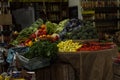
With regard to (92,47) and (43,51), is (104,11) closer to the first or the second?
(92,47)

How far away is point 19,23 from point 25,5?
1.09 metres

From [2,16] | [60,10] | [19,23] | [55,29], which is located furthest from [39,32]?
[60,10]

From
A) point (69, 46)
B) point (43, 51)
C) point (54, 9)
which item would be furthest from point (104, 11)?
point (43, 51)

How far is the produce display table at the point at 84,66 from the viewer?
4.46 meters

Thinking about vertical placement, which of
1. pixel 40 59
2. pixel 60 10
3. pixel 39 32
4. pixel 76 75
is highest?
pixel 60 10

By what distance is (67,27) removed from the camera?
593cm

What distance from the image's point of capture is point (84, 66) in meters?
4.48

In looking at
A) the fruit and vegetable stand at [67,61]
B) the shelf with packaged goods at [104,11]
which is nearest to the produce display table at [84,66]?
the fruit and vegetable stand at [67,61]

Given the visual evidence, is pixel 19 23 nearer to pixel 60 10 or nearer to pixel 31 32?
pixel 60 10

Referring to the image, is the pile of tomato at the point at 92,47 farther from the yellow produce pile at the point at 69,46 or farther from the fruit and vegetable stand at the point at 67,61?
the yellow produce pile at the point at 69,46

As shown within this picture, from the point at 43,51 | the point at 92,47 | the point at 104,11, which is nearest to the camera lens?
the point at 43,51

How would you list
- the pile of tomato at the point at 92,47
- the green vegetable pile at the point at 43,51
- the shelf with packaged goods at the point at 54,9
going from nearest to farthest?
the green vegetable pile at the point at 43,51 < the pile of tomato at the point at 92,47 < the shelf with packaged goods at the point at 54,9

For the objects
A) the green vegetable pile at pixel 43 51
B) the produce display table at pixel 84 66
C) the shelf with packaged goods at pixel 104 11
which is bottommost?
the produce display table at pixel 84 66

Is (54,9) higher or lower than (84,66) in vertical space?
higher
